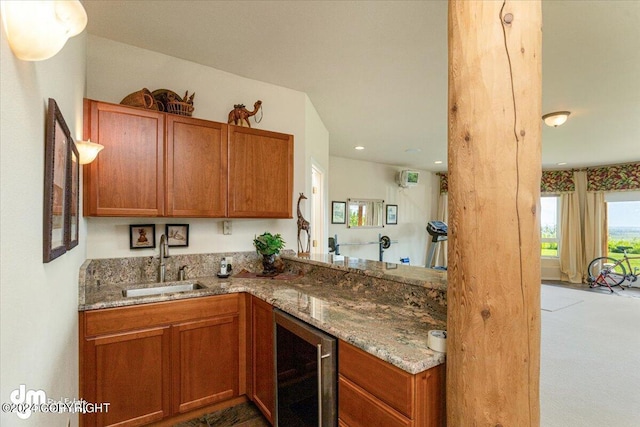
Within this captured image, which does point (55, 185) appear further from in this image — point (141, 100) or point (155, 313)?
point (141, 100)

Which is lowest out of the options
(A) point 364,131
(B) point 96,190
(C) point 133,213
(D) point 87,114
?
(C) point 133,213

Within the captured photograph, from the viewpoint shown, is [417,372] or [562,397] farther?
[562,397]

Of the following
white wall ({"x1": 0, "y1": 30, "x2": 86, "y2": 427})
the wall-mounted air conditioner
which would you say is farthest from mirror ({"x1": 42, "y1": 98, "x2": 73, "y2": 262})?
the wall-mounted air conditioner

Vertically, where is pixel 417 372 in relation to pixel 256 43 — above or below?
below

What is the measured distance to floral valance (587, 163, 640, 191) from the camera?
20.9 ft

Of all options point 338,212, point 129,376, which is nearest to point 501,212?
point 129,376

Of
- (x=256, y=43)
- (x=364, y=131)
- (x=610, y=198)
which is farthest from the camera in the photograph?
(x=610, y=198)

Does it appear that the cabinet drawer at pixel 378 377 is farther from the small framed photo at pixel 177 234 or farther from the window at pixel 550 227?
the window at pixel 550 227

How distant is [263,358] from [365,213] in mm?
4654

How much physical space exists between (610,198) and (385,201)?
4.98 meters

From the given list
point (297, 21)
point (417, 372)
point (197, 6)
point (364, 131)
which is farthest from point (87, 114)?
point (364, 131)

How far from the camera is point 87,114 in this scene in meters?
1.96

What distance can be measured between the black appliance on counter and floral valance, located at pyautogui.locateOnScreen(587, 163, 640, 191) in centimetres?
823

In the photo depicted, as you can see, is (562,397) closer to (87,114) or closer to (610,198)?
(87,114)
